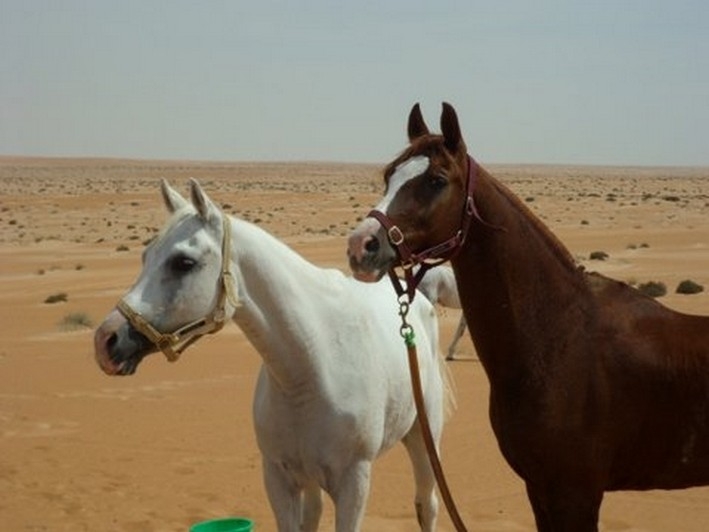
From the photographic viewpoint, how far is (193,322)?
362 cm

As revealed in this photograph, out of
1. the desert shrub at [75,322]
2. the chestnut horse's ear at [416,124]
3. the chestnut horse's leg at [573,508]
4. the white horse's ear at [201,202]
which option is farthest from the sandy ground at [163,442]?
the chestnut horse's leg at [573,508]

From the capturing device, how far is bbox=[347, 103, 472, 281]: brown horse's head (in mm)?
3199

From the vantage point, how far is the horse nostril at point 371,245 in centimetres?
317

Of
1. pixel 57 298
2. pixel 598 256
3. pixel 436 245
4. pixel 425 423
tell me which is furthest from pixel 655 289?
pixel 436 245

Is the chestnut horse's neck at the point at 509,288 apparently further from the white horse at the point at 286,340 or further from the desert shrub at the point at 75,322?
the desert shrub at the point at 75,322

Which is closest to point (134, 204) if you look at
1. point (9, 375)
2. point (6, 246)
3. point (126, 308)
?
point (6, 246)

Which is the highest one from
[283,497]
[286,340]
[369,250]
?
[369,250]

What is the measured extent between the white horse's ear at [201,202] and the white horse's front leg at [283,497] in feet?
4.28

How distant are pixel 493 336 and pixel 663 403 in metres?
0.72

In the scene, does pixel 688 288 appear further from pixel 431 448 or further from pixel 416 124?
pixel 416 124

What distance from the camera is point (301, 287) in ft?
13.6

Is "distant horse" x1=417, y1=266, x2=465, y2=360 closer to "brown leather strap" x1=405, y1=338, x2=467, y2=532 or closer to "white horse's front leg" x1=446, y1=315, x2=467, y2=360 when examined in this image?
"white horse's front leg" x1=446, y1=315, x2=467, y2=360

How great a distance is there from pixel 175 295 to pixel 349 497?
1307 mm

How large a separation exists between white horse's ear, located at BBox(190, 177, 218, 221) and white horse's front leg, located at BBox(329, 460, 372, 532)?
4.59ft
